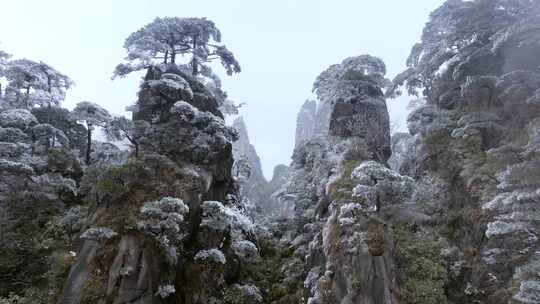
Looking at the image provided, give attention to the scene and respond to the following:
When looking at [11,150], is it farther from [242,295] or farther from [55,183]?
[242,295]

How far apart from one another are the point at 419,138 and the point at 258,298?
37.7ft

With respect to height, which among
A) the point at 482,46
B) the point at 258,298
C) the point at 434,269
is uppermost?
the point at 482,46

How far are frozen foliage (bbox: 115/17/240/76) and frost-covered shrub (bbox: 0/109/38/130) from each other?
19.1 feet

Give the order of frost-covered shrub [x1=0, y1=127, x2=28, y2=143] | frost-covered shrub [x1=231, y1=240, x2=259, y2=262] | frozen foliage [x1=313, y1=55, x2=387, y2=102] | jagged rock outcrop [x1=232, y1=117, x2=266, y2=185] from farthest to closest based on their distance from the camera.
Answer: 1. jagged rock outcrop [x1=232, y1=117, x2=266, y2=185]
2. frozen foliage [x1=313, y1=55, x2=387, y2=102]
3. frost-covered shrub [x1=0, y1=127, x2=28, y2=143]
4. frost-covered shrub [x1=231, y1=240, x2=259, y2=262]

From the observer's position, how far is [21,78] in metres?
26.1

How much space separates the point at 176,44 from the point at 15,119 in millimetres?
9676

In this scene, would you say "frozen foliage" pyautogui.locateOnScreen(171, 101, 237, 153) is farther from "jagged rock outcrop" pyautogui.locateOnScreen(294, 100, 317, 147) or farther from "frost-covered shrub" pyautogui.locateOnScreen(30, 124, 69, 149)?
"jagged rock outcrop" pyautogui.locateOnScreen(294, 100, 317, 147)

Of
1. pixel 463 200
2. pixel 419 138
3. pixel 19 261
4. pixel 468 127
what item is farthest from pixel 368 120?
pixel 19 261

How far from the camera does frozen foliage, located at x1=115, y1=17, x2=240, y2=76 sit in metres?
19.9

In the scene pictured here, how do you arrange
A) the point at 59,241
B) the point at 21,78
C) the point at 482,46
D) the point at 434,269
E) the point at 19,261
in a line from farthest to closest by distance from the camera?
1. the point at 21,78
2. the point at 482,46
3. the point at 59,241
4. the point at 19,261
5. the point at 434,269

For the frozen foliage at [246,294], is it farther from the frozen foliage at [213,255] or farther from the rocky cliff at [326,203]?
the frozen foliage at [213,255]

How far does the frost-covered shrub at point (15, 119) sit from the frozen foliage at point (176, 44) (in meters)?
5.82

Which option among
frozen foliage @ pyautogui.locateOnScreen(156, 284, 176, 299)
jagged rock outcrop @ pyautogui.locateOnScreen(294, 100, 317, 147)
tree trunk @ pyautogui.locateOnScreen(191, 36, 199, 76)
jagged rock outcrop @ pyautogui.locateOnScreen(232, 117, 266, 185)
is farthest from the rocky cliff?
jagged rock outcrop @ pyautogui.locateOnScreen(294, 100, 317, 147)

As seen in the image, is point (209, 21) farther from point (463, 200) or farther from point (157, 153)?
point (463, 200)
